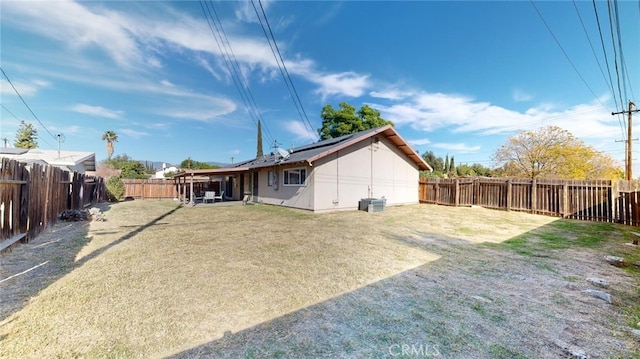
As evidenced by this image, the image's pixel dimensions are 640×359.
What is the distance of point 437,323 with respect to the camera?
8.81 feet

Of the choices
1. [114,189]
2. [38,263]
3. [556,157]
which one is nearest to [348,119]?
[556,157]

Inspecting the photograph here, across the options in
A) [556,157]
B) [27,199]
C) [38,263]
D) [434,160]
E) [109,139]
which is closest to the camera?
[38,263]

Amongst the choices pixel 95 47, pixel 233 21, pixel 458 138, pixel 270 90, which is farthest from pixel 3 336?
pixel 458 138

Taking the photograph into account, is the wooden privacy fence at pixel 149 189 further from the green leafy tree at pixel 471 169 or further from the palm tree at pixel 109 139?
the green leafy tree at pixel 471 169

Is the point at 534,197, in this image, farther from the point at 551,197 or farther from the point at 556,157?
the point at 556,157

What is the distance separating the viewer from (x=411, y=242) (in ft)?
20.9

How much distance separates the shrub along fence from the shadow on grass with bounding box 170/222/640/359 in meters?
5.68

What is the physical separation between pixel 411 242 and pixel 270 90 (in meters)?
17.1

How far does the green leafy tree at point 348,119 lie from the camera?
2725 centimetres

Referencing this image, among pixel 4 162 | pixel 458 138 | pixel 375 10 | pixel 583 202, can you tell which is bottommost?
pixel 583 202

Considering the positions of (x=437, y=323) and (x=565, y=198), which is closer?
(x=437, y=323)

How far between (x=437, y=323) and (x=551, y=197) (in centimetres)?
1270

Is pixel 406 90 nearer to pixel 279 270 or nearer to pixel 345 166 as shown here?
pixel 345 166

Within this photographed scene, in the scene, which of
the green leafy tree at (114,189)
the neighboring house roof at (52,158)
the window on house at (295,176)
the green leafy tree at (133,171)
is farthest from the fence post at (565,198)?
the green leafy tree at (133,171)
